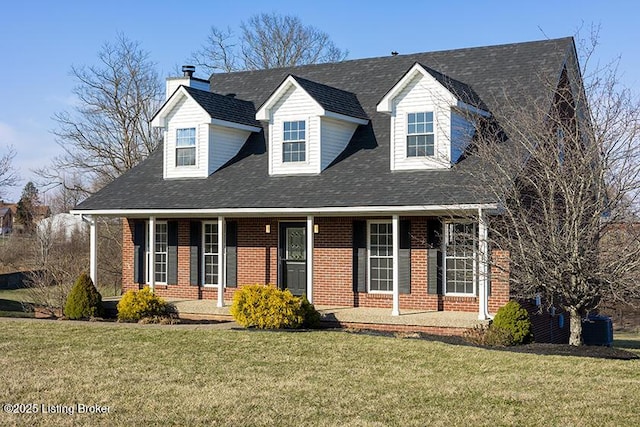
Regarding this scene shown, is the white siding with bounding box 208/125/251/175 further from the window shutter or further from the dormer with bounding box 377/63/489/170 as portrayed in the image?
the window shutter

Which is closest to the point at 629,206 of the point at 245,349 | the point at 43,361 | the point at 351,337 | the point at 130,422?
the point at 351,337

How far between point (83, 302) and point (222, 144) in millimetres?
5839

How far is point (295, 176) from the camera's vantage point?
68.8 feet

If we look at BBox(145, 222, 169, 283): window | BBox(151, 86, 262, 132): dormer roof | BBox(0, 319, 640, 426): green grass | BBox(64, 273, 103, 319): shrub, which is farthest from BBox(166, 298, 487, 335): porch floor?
BBox(151, 86, 262, 132): dormer roof

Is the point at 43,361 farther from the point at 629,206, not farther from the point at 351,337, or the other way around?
the point at 629,206

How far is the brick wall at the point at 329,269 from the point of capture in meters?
19.0

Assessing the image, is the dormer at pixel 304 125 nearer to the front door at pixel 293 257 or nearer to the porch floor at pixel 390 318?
the front door at pixel 293 257

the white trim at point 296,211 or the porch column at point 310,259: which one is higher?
the white trim at point 296,211

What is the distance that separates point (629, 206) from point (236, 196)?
9.82 meters

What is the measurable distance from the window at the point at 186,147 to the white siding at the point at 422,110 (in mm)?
6197

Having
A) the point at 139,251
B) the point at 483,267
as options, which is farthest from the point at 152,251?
the point at 483,267

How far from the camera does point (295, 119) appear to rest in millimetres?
20984

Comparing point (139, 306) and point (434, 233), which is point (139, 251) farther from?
point (434, 233)

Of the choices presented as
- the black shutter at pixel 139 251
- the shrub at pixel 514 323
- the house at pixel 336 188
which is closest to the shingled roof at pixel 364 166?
the house at pixel 336 188
